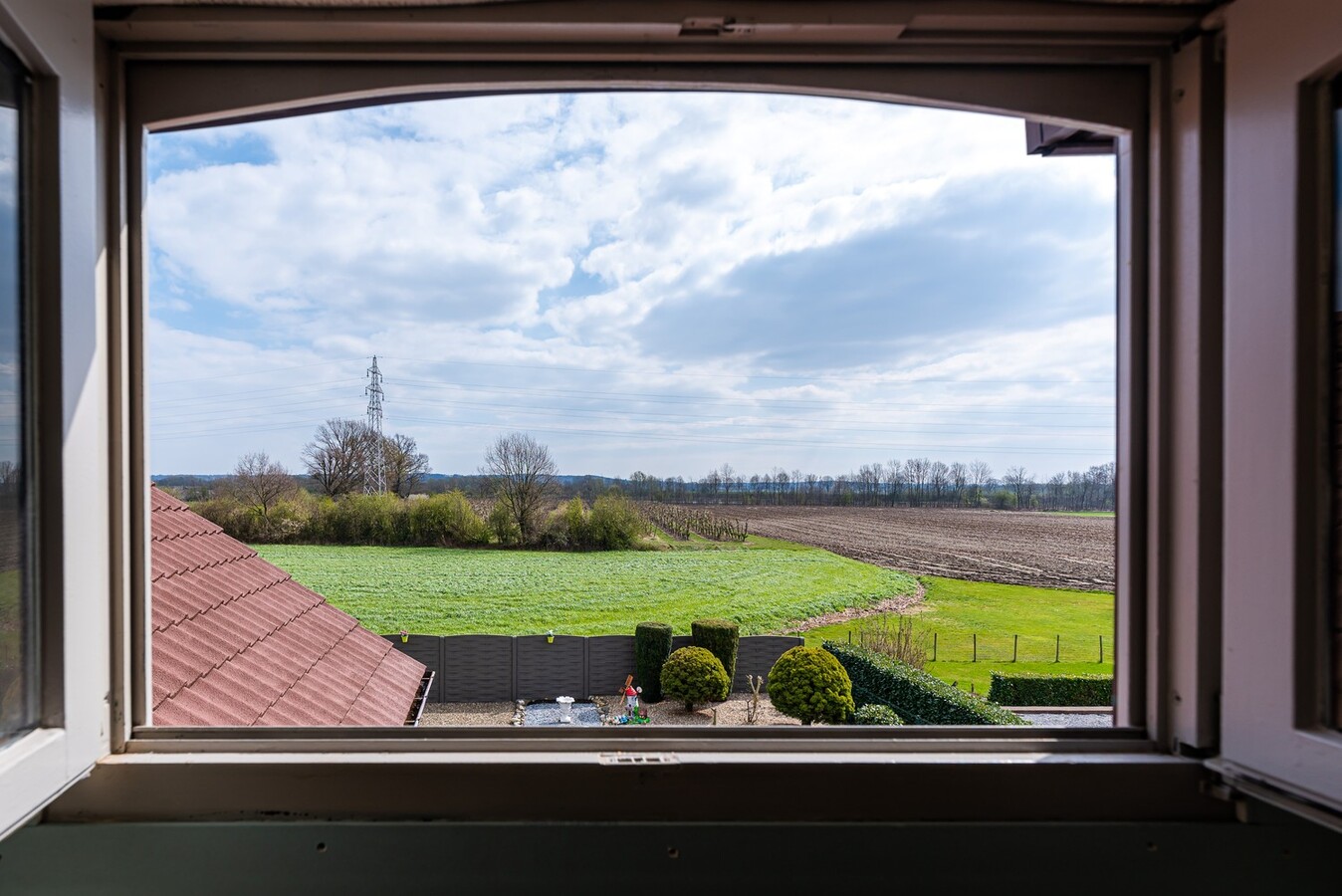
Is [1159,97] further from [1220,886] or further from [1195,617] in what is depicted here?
[1220,886]

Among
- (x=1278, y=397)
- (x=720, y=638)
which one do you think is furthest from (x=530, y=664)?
(x=1278, y=397)

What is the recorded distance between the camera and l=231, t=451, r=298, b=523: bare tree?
1260 mm

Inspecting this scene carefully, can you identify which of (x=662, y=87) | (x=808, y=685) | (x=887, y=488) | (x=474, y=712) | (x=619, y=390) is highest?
(x=662, y=87)

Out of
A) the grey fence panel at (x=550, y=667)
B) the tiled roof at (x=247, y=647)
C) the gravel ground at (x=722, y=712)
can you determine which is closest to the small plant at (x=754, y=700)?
the gravel ground at (x=722, y=712)

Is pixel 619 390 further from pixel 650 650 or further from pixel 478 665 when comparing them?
pixel 478 665

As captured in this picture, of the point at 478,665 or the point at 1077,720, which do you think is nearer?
the point at 1077,720

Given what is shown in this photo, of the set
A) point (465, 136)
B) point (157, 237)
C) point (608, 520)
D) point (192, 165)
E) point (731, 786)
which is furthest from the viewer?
point (608, 520)

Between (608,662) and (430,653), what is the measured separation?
0.53 meters

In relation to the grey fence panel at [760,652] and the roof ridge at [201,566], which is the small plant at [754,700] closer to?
the grey fence panel at [760,652]

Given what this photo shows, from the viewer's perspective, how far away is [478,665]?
1.85m

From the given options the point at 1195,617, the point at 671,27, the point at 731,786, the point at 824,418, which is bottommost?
the point at 731,786

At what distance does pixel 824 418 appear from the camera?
5.32ft

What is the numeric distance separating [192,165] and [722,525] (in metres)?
1.31

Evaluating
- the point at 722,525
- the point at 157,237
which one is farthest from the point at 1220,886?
the point at 157,237
